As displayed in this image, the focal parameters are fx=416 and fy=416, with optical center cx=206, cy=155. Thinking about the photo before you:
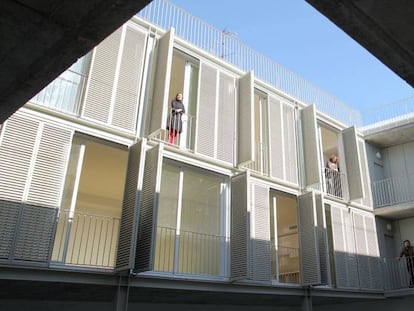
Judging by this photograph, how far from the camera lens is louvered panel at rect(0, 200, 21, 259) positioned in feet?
24.2

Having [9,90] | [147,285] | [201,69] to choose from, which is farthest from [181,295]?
[9,90]

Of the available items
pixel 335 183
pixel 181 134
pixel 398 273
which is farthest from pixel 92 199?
pixel 398 273

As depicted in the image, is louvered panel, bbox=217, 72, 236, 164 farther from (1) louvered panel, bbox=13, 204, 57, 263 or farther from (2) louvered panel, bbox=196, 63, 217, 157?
(1) louvered panel, bbox=13, 204, 57, 263

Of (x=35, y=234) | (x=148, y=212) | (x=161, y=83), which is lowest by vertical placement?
(x=35, y=234)

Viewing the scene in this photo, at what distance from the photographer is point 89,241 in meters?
10.8

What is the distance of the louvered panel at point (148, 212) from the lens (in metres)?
8.55

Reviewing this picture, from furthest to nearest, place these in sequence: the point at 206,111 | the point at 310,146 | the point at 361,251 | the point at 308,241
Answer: the point at 361,251
the point at 310,146
the point at 308,241
the point at 206,111

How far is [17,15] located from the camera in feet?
11.1

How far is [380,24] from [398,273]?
578 inches

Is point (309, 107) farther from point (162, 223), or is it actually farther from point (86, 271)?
point (86, 271)

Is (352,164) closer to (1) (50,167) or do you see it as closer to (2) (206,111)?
(2) (206,111)

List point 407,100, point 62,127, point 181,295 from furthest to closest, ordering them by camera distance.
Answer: point 407,100 → point 181,295 → point 62,127

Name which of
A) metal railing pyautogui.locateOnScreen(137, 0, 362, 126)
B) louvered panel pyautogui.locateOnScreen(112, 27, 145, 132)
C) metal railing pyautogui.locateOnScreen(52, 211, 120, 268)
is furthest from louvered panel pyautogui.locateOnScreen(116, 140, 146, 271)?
metal railing pyautogui.locateOnScreen(137, 0, 362, 126)

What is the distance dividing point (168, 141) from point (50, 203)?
12.0 ft
